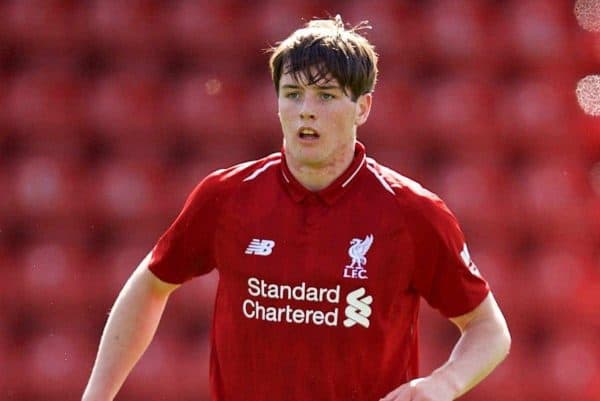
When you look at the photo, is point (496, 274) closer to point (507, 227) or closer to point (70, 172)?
point (507, 227)

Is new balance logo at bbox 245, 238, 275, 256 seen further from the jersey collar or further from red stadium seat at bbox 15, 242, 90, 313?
red stadium seat at bbox 15, 242, 90, 313

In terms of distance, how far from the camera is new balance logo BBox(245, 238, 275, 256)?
182 cm

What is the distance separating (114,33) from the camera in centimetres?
380

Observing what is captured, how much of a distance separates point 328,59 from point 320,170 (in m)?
0.16

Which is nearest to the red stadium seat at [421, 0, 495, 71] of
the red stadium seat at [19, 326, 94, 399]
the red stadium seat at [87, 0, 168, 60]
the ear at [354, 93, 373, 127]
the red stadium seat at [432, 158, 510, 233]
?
the red stadium seat at [432, 158, 510, 233]

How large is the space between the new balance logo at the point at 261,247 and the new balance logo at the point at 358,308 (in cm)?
13

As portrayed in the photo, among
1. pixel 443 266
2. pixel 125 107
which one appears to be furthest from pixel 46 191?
pixel 443 266

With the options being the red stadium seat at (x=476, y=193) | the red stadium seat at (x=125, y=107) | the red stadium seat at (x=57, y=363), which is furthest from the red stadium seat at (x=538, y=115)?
the red stadium seat at (x=57, y=363)

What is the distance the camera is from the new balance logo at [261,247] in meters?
1.82

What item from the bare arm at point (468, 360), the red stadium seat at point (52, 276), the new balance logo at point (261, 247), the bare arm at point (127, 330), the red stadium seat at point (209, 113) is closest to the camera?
the bare arm at point (468, 360)

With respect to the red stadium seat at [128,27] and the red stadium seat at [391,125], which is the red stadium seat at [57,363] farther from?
the red stadium seat at [391,125]

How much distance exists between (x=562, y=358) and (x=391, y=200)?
192 centimetres

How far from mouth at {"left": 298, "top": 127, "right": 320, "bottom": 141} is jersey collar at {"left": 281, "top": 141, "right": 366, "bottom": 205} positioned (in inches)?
3.1

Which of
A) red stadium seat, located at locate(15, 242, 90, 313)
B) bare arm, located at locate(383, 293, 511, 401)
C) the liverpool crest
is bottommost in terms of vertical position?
red stadium seat, located at locate(15, 242, 90, 313)
